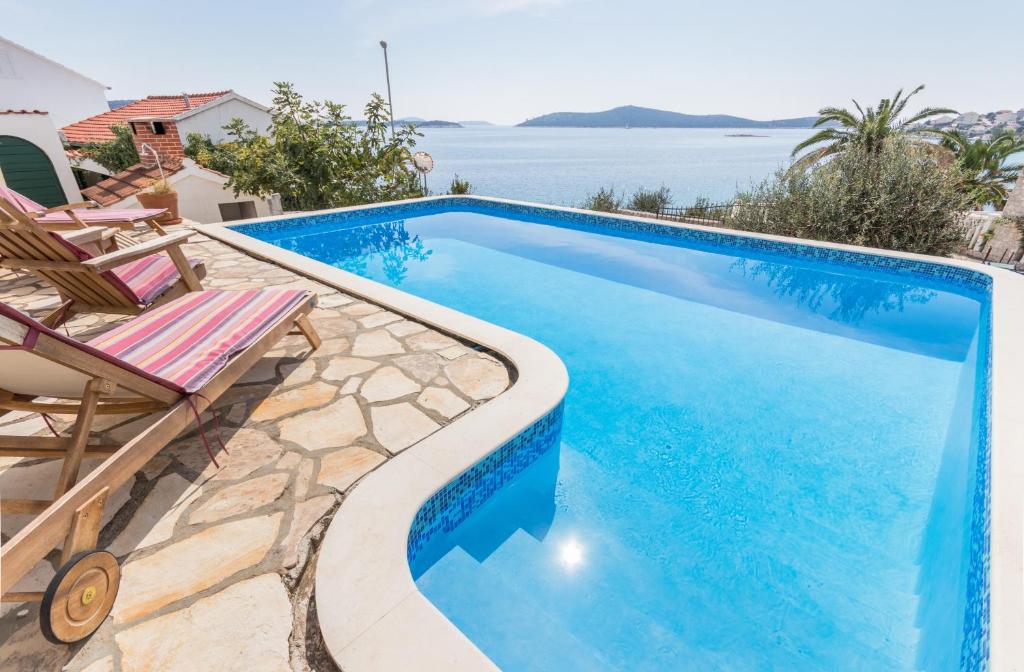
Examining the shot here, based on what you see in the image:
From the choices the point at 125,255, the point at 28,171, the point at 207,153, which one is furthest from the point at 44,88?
the point at 125,255

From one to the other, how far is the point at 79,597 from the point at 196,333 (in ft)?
4.64

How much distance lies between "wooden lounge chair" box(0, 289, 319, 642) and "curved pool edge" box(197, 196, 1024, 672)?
77 cm

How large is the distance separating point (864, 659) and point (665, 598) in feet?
3.07

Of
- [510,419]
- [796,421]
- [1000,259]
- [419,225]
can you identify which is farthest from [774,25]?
[510,419]

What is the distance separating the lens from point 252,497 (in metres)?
2.16

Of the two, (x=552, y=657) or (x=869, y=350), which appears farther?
(x=869, y=350)

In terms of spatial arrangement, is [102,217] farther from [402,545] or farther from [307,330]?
[402,545]

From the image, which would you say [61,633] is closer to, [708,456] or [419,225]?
[708,456]

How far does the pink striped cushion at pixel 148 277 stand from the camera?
3.31 m

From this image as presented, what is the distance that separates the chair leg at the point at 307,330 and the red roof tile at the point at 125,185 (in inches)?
449

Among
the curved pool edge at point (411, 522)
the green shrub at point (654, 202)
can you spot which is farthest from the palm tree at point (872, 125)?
the curved pool edge at point (411, 522)

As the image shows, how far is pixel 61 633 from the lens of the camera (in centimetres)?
147

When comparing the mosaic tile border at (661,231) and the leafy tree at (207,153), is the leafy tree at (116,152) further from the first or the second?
the mosaic tile border at (661,231)

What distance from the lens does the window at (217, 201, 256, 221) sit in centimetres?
1332
